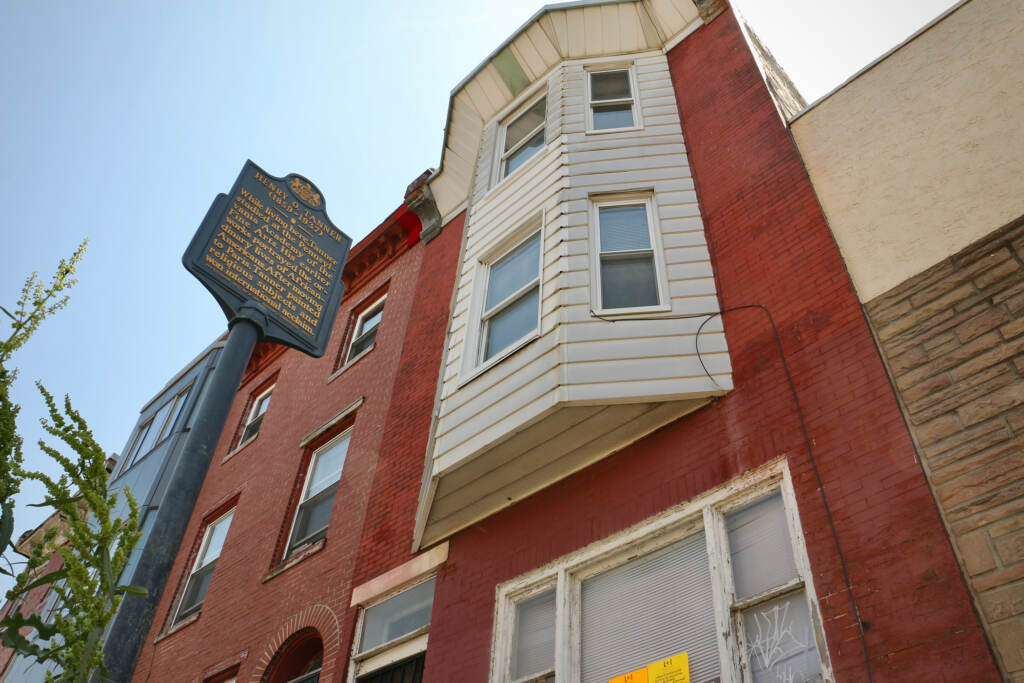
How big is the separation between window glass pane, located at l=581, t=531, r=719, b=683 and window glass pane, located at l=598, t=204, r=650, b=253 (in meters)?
3.56

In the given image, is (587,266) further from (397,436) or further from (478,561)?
(397,436)

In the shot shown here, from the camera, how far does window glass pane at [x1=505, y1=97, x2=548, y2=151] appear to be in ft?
40.7

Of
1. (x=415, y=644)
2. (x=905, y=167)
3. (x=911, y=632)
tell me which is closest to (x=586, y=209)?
(x=905, y=167)

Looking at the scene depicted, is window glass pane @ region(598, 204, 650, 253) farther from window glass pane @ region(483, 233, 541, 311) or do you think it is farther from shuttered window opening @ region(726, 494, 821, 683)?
shuttered window opening @ region(726, 494, 821, 683)

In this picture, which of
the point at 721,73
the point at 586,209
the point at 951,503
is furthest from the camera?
the point at 721,73

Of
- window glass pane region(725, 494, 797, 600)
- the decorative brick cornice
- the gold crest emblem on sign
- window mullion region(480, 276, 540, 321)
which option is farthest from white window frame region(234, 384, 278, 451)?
window glass pane region(725, 494, 797, 600)

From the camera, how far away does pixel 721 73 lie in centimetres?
1013

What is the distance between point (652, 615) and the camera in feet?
19.6

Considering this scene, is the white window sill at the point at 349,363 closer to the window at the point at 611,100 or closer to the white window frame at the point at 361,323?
the white window frame at the point at 361,323

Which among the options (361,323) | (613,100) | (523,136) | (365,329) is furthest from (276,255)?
(361,323)

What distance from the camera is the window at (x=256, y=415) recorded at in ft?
53.0

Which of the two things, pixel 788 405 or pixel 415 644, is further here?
pixel 415 644

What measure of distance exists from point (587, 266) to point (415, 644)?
4.18 meters

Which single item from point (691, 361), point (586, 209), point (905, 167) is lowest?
point (691, 361)
